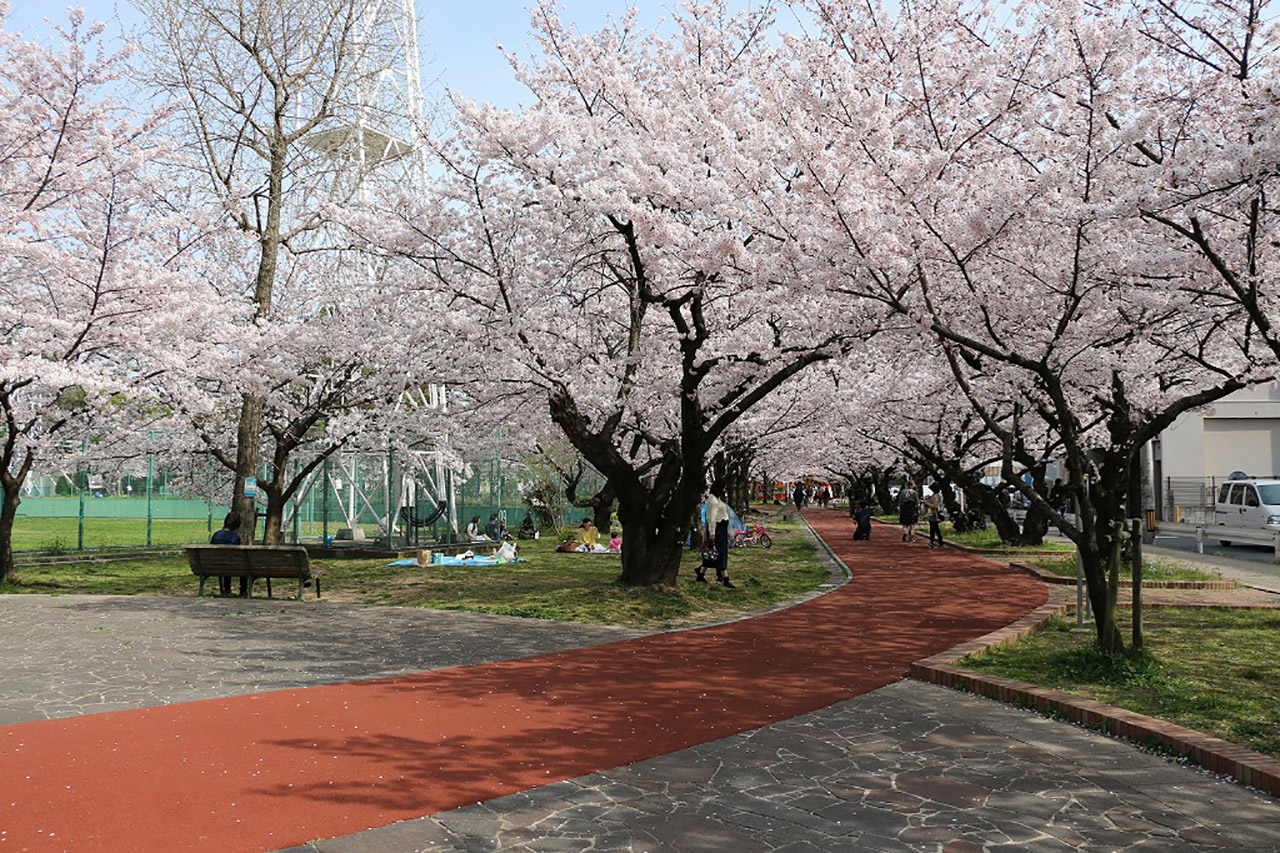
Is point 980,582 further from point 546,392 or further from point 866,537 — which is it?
point 866,537

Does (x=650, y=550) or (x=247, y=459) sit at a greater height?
(x=247, y=459)

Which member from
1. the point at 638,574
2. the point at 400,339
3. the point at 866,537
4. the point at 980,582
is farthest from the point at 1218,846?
the point at 866,537

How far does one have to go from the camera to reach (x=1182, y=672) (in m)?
8.40

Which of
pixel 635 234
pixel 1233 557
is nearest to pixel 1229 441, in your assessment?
pixel 1233 557

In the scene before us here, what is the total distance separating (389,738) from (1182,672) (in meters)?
6.83

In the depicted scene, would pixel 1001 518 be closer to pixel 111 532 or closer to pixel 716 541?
pixel 716 541

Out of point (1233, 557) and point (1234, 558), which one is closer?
A: point (1234, 558)

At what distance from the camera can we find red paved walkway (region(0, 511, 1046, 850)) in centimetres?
487

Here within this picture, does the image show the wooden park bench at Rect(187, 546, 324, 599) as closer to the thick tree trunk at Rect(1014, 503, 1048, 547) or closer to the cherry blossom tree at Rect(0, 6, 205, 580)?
the cherry blossom tree at Rect(0, 6, 205, 580)

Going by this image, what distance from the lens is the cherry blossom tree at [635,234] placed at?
12.3 m

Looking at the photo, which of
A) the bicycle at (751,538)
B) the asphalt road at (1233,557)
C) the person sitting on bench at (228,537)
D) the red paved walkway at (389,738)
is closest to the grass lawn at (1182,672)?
the red paved walkway at (389,738)

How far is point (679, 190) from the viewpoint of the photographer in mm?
12523

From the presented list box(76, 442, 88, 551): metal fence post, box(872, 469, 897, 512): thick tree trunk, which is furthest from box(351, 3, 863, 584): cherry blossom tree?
box(872, 469, 897, 512): thick tree trunk

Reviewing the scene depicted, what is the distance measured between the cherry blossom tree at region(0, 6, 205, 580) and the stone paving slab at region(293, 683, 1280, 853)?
11.3m
